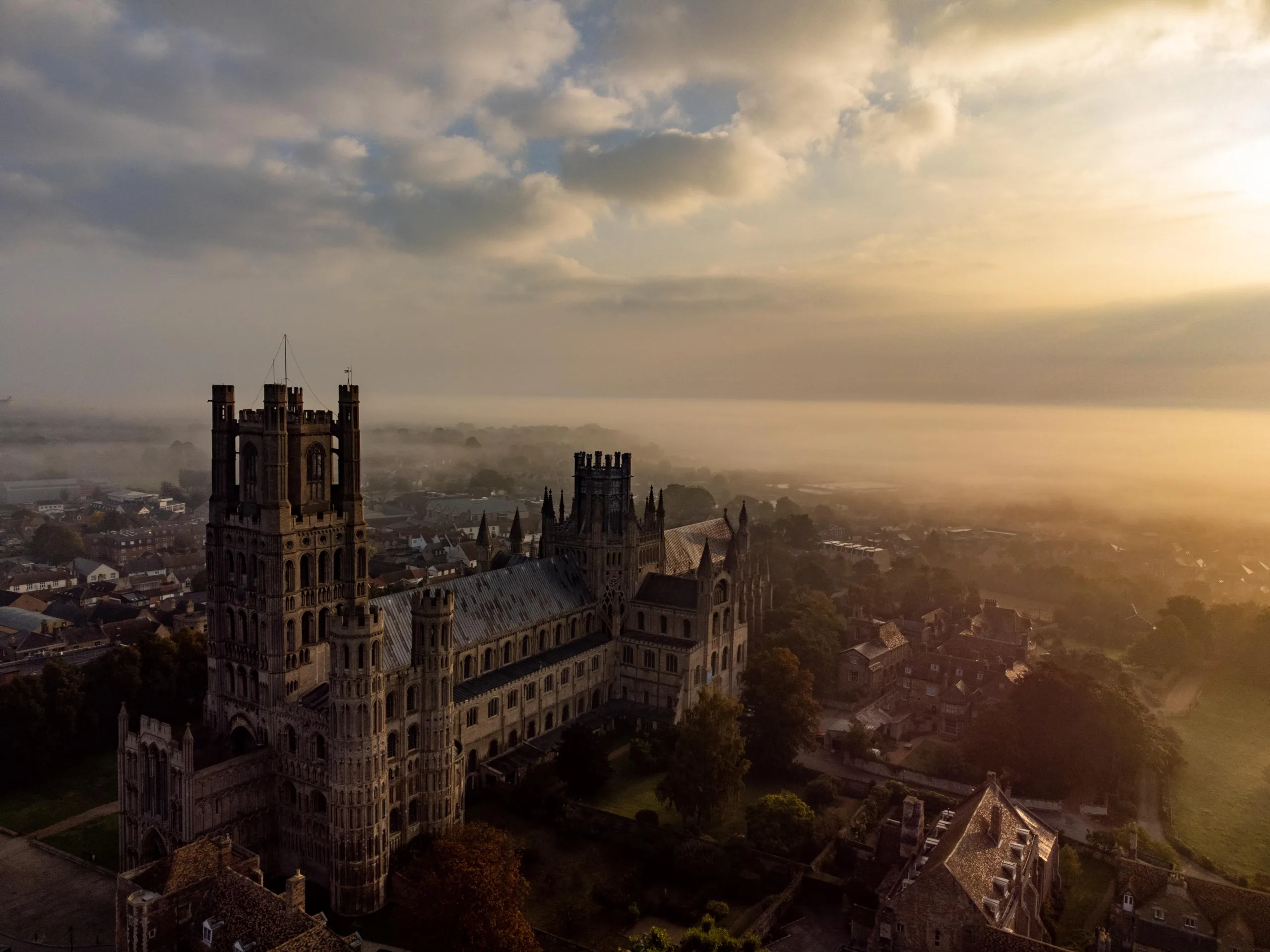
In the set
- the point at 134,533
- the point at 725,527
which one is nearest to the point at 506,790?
the point at 725,527

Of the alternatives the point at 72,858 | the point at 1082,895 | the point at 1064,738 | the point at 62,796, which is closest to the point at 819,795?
the point at 1082,895

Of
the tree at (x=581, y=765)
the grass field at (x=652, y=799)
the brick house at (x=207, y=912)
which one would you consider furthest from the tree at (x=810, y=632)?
the brick house at (x=207, y=912)

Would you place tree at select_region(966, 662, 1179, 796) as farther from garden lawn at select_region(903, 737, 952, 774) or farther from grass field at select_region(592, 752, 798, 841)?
grass field at select_region(592, 752, 798, 841)

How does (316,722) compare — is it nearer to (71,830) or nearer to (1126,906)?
(71,830)

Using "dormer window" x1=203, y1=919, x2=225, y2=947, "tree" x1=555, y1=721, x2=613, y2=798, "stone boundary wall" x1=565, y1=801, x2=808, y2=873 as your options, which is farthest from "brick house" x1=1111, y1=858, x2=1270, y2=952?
"dormer window" x1=203, y1=919, x2=225, y2=947

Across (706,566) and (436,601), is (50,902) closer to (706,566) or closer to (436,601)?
(436,601)

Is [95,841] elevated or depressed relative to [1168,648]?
depressed
